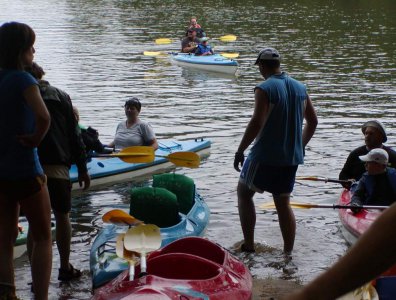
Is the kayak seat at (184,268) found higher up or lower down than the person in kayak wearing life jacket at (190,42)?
higher up

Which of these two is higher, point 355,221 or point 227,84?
point 355,221

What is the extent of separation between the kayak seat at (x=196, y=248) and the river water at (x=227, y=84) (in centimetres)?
87

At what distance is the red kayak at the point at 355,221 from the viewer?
653cm

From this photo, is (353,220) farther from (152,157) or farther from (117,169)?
(117,169)

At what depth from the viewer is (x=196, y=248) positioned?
5.09m

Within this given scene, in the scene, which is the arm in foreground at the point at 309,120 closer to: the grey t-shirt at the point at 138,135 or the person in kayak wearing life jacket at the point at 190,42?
the grey t-shirt at the point at 138,135

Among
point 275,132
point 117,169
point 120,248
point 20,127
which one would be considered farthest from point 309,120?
point 117,169

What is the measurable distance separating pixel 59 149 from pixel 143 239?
80cm

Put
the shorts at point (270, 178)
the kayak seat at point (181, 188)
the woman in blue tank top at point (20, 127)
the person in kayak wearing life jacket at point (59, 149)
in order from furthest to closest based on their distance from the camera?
the kayak seat at point (181, 188) < the shorts at point (270, 178) < the person in kayak wearing life jacket at point (59, 149) < the woman in blue tank top at point (20, 127)

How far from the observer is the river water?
7355mm

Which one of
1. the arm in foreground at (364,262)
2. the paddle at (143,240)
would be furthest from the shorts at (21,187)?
the arm in foreground at (364,262)

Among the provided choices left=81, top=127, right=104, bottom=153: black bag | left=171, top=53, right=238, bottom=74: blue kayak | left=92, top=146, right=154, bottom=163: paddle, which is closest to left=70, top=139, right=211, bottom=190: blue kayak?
left=81, top=127, right=104, bottom=153: black bag

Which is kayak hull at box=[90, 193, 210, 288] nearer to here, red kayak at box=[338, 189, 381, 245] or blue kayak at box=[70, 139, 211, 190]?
red kayak at box=[338, 189, 381, 245]

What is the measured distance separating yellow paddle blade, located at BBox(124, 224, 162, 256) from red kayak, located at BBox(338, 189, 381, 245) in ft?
6.95
